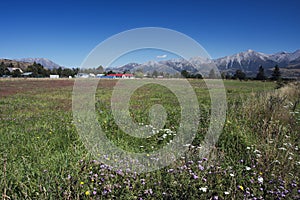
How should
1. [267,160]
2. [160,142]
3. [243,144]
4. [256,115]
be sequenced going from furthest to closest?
1. [256,115]
2. [160,142]
3. [243,144]
4. [267,160]

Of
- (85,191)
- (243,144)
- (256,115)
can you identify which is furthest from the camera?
(256,115)

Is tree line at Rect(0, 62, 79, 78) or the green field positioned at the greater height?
tree line at Rect(0, 62, 79, 78)

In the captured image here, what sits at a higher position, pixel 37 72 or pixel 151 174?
pixel 37 72

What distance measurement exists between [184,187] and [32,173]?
238cm

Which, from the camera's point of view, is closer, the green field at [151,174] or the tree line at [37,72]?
the green field at [151,174]

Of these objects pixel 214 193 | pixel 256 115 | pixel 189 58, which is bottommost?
pixel 214 193

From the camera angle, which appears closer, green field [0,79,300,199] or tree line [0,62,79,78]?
green field [0,79,300,199]

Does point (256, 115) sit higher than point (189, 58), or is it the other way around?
point (189, 58)

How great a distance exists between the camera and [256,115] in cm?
632

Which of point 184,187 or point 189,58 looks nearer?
point 184,187

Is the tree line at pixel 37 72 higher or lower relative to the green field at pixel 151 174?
higher

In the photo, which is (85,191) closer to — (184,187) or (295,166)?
(184,187)

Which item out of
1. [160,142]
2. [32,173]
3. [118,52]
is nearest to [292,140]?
[160,142]

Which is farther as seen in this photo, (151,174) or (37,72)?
(37,72)
